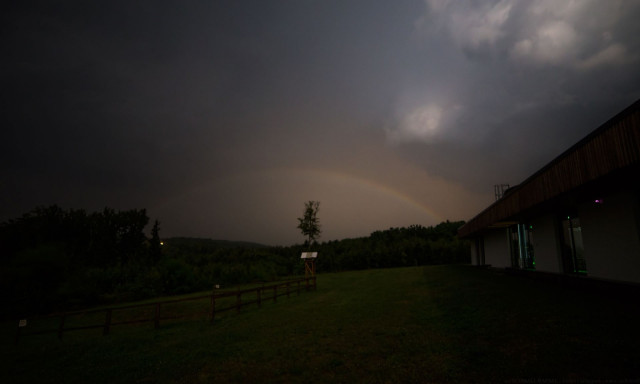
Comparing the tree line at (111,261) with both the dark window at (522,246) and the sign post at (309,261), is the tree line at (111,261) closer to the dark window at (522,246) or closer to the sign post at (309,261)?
the sign post at (309,261)

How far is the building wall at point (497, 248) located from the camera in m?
19.4

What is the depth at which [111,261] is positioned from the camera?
5028cm

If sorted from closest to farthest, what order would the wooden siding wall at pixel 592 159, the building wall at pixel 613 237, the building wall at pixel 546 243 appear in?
the wooden siding wall at pixel 592 159, the building wall at pixel 613 237, the building wall at pixel 546 243

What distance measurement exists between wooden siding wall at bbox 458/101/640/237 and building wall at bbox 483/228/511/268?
10.5 meters

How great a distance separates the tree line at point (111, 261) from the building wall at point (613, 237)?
3196cm

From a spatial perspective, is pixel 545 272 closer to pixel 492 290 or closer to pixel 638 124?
pixel 492 290

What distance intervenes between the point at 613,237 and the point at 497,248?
44.7ft

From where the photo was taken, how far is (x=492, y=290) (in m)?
11.6

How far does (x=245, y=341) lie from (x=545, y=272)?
12.9 m

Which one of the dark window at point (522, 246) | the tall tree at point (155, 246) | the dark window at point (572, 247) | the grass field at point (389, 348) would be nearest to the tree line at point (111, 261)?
the tall tree at point (155, 246)

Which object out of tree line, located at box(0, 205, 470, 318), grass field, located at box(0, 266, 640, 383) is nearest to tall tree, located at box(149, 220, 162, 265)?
tree line, located at box(0, 205, 470, 318)

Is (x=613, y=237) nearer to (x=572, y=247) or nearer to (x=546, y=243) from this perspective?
(x=572, y=247)

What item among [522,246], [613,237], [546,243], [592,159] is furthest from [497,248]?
[592,159]

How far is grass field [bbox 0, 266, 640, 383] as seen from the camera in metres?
4.52
